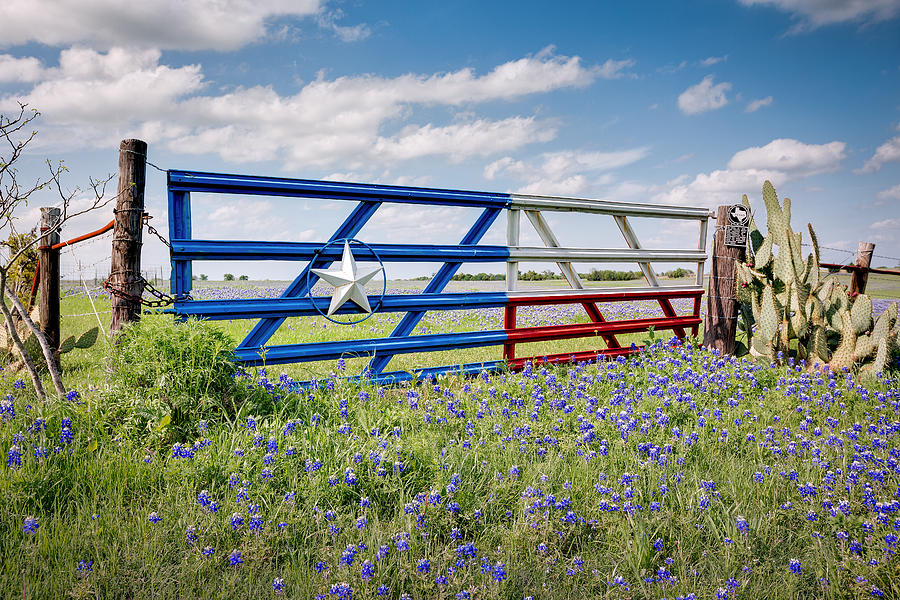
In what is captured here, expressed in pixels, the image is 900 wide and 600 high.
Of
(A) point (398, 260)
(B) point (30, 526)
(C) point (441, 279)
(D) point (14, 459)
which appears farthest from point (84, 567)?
(C) point (441, 279)

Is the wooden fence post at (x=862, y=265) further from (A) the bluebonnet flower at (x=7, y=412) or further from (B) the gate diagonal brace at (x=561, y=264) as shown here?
(A) the bluebonnet flower at (x=7, y=412)

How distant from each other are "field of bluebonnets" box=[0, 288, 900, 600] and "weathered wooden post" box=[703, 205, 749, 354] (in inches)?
128

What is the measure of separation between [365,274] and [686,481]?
3.58 meters

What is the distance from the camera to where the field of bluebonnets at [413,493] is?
8.90 feet

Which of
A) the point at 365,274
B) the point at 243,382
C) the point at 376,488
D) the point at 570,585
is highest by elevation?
the point at 365,274

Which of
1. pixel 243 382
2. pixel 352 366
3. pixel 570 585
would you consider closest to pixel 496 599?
pixel 570 585

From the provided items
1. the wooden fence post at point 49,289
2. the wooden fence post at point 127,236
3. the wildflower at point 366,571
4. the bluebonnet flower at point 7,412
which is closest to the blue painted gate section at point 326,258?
the wooden fence post at point 127,236

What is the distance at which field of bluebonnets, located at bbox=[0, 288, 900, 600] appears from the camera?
271cm

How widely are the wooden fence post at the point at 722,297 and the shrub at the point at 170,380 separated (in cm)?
718

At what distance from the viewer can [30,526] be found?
9.62 feet

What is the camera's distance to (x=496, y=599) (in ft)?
8.07

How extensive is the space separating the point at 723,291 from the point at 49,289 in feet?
30.0

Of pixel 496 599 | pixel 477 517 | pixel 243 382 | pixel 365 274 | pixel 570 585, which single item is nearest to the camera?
pixel 496 599

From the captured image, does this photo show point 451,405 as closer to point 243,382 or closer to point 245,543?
point 243,382
